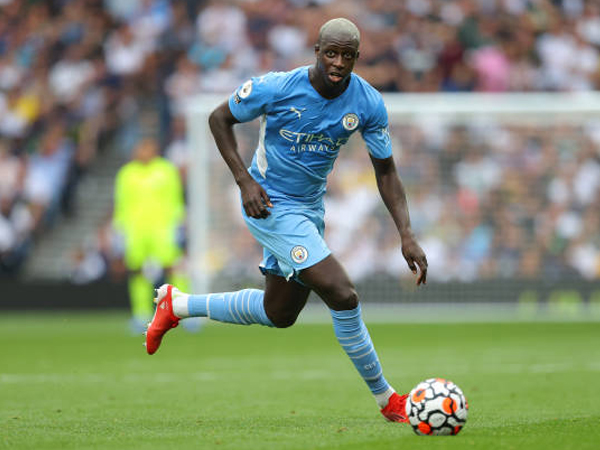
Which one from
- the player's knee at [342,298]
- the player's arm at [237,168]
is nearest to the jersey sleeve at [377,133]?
the player's arm at [237,168]

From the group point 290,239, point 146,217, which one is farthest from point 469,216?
point 290,239

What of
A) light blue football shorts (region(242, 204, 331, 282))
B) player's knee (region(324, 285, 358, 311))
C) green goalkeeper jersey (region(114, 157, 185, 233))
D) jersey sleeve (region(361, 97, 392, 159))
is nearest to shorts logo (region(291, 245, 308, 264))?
light blue football shorts (region(242, 204, 331, 282))

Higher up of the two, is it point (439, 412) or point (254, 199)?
point (254, 199)

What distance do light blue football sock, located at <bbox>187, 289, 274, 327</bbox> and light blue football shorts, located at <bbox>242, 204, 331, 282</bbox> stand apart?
259 millimetres

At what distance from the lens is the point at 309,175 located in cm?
659

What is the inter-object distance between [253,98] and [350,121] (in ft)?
1.86

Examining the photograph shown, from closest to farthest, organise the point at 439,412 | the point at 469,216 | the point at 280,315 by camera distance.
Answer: the point at 439,412 < the point at 280,315 < the point at 469,216

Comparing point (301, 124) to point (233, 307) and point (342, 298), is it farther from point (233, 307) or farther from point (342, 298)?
point (233, 307)

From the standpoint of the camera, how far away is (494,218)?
55.2 feet

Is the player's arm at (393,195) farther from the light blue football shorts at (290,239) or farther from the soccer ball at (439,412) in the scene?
the soccer ball at (439,412)

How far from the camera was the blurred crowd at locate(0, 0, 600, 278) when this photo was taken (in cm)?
1858

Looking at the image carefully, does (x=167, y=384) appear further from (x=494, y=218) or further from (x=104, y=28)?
(x=104, y=28)

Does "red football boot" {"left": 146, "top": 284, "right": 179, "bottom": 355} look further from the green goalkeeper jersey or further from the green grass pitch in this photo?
the green goalkeeper jersey

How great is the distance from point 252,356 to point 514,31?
10.00 m
